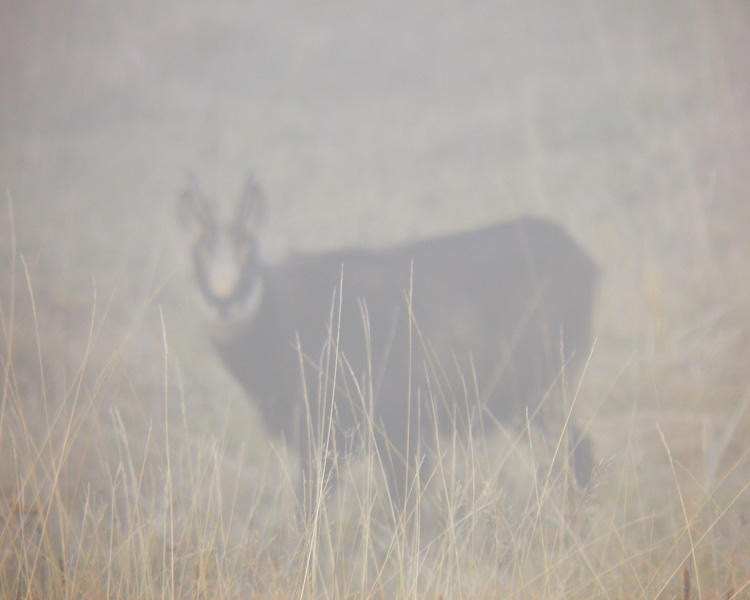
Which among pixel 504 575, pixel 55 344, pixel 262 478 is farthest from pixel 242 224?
pixel 504 575

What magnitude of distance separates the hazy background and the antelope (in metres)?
0.07

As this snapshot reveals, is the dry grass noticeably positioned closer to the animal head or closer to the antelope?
the antelope

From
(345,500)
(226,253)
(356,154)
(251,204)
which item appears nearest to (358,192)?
(356,154)

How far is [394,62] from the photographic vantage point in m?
1.59

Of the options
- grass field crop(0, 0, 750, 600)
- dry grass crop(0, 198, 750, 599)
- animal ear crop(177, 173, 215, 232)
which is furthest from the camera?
animal ear crop(177, 173, 215, 232)

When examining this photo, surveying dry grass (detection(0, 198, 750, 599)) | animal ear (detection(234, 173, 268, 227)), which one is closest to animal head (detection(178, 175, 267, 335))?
animal ear (detection(234, 173, 268, 227))

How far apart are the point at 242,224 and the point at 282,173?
23 cm

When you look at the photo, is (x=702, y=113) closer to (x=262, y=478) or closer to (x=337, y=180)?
(x=337, y=180)

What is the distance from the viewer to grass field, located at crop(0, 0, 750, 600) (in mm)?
1446

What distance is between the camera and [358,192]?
161 cm

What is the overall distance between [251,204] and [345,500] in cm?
101

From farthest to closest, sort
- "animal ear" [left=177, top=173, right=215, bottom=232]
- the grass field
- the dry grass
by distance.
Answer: "animal ear" [left=177, top=173, right=215, bottom=232] → the grass field → the dry grass

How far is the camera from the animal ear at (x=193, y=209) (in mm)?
1605

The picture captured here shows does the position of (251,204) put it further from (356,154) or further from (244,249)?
(356,154)
